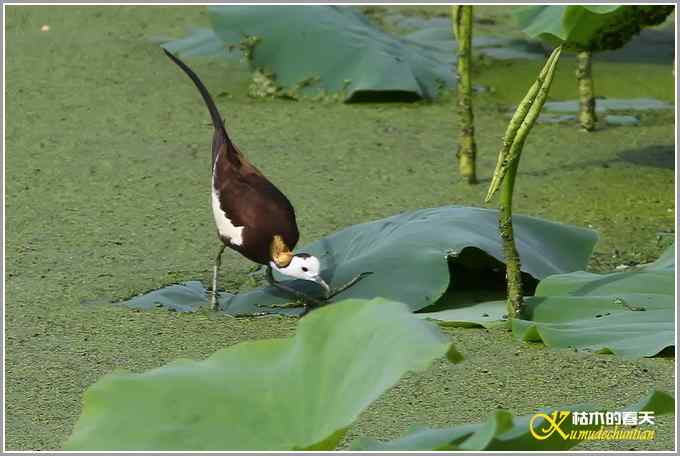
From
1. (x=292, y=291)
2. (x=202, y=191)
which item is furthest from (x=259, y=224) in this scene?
(x=202, y=191)

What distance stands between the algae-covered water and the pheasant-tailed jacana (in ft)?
0.39

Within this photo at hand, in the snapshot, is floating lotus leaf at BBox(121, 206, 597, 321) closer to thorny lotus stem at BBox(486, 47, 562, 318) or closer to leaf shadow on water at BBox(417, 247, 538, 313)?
leaf shadow on water at BBox(417, 247, 538, 313)

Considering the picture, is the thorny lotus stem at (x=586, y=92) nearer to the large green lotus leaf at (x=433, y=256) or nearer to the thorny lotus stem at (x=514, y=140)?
the large green lotus leaf at (x=433, y=256)

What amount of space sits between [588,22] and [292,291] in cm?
107

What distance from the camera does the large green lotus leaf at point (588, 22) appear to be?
9.76ft

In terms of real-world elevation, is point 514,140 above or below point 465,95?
above

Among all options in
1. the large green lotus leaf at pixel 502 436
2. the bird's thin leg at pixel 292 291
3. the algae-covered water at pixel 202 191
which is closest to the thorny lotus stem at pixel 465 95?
the algae-covered water at pixel 202 191

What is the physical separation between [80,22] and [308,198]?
2.16 m

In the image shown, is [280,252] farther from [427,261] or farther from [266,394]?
[266,394]

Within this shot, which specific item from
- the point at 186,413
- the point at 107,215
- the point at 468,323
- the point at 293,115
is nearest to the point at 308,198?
the point at 107,215

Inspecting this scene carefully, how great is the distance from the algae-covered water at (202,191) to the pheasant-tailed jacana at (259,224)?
12cm

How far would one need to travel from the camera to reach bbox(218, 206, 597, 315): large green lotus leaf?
2309 mm

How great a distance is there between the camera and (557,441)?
1195 millimetres

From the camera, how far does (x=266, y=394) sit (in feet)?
4.02
